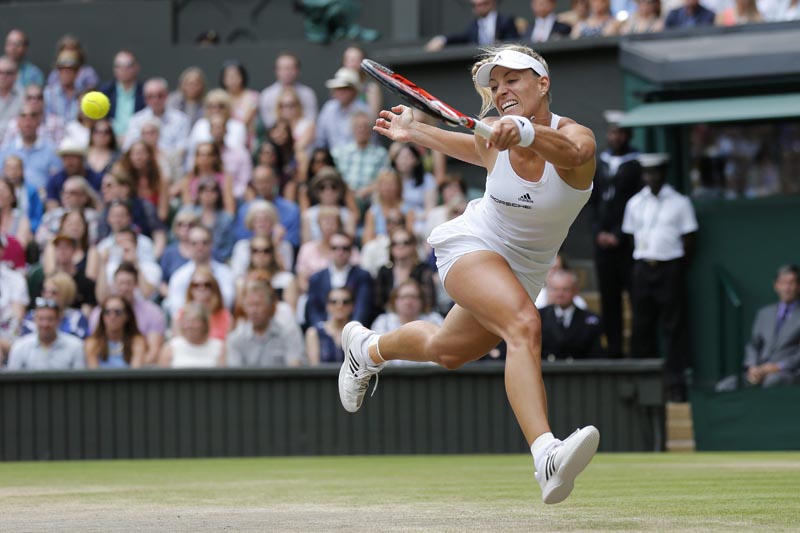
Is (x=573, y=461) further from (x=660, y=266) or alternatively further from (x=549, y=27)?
(x=549, y=27)

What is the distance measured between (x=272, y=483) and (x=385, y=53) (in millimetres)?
8655

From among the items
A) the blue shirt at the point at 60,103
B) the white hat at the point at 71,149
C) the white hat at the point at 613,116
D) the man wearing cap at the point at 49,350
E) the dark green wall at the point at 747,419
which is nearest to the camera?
the dark green wall at the point at 747,419

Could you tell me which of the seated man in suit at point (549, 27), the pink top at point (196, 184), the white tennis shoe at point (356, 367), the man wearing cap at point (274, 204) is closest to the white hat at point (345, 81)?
the man wearing cap at point (274, 204)

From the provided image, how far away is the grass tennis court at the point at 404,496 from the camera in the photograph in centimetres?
566

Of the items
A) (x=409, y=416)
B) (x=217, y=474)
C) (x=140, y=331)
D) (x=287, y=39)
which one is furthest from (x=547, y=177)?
(x=287, y=39)

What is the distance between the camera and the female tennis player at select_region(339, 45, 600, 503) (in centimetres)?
571

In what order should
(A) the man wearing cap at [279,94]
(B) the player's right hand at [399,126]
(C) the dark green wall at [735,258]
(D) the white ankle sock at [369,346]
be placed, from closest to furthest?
(B) the player's right hand at [399,126] → (D) the white ankle sock at [369,346] → (C) the dark green wall at [735,258] → (A) the man wearing cap at [279,94]

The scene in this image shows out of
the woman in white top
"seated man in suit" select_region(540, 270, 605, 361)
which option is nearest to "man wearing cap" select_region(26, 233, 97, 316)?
the woman in white top

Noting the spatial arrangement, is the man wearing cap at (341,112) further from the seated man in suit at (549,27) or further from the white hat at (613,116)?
the white hat at (613,116)

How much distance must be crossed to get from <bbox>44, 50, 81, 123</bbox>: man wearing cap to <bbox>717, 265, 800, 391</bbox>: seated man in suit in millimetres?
7902

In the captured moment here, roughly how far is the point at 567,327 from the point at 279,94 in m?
4.95

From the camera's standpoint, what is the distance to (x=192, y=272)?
13.3m

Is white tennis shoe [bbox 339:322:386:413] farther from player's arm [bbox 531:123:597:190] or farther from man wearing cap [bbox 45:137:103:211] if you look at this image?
man wearing cap [bbox 45:137:103:211]

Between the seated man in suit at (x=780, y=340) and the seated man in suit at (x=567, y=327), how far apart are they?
143 centimetres
